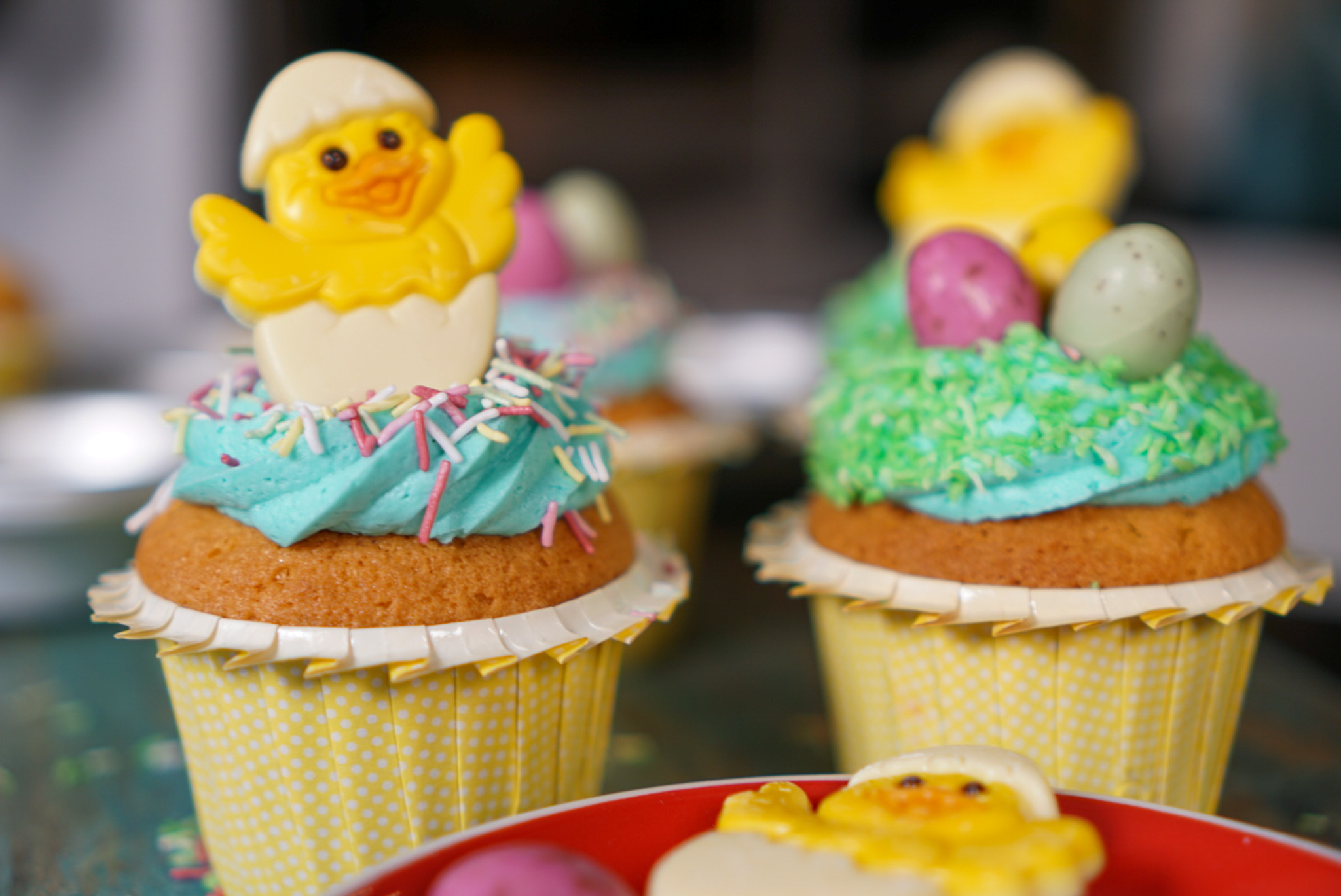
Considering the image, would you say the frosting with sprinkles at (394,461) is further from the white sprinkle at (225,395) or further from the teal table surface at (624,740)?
the teal table surface at (624,740)

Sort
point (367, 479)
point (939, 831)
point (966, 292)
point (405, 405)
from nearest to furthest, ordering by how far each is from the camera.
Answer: point (939, 831) < point (367, 479) < point (405, 405) < point (966, 292)

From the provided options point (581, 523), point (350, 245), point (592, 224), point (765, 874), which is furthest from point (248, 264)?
point (592, 224)

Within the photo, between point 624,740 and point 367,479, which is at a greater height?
point 367,479

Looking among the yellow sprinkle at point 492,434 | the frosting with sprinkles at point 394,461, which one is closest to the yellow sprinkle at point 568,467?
the frosting with sprinkles at point 394,461

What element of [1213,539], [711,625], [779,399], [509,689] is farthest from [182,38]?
[1213,539]

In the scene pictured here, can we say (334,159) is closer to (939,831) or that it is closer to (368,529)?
(368,529)

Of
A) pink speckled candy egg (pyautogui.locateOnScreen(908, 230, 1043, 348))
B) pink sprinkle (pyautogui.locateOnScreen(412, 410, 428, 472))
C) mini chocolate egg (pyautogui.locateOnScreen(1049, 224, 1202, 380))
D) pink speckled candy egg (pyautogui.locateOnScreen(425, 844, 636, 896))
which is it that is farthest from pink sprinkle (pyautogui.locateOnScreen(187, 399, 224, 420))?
mini chocolate egg (pyautogui.locateOnScreen(1049, 224, 1202, 380))
